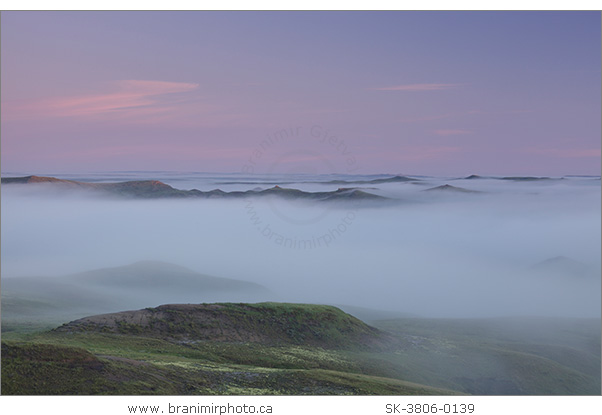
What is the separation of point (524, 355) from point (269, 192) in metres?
92.9

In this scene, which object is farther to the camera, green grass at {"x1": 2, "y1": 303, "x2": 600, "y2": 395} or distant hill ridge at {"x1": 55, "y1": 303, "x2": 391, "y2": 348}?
distant hill ridge at {"x1": 55, "y1": 303, "x2": 391, "y2": 348}

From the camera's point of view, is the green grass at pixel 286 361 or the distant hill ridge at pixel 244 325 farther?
the distant hill ridge at pixel 244 325

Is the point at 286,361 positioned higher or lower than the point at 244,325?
lower

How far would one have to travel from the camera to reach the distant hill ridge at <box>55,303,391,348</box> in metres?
69.9

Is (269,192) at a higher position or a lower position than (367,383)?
higher

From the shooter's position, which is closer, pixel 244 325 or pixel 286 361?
pixel 286 361

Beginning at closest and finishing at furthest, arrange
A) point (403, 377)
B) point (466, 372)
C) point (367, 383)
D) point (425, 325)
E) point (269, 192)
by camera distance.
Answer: point (367, 383) < point (403, 377) < point (466, 372) < point (425, 325) < point (269, 192)

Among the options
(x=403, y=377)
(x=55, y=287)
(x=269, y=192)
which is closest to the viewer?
(x=403, y=377)

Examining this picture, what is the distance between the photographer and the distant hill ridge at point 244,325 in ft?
229

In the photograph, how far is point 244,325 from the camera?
77688mm

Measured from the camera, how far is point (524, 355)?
3219 inches

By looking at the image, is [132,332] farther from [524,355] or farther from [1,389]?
[524,355]

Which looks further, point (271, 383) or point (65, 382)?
point (271, 383)

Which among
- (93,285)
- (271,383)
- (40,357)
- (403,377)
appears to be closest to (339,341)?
(403,377)
